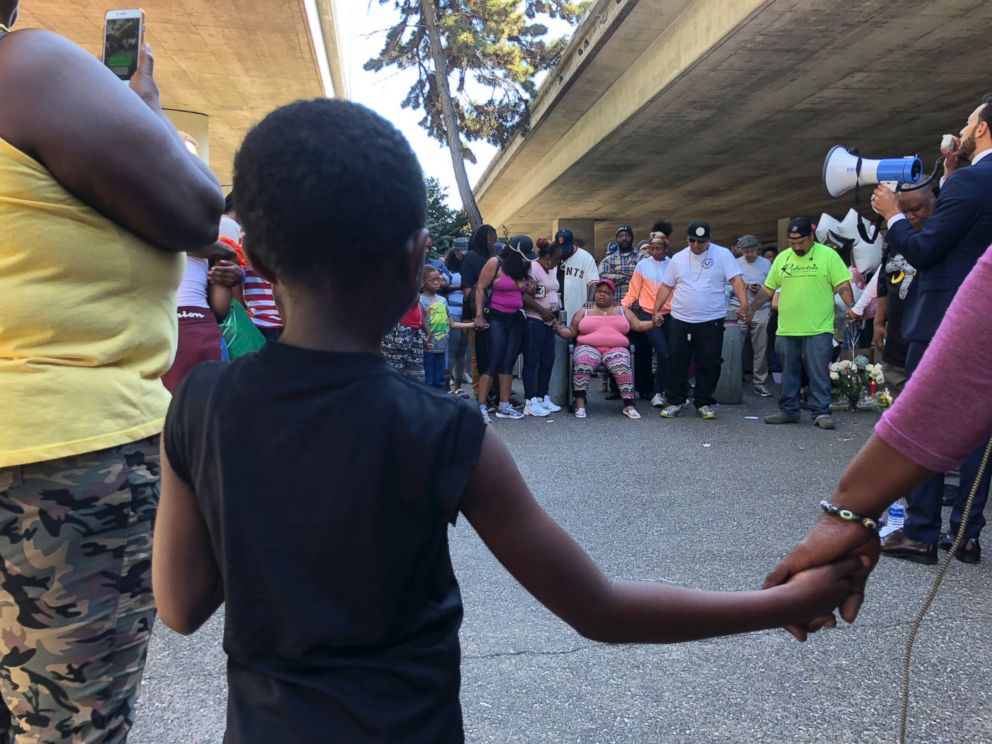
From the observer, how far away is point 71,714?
142 cm

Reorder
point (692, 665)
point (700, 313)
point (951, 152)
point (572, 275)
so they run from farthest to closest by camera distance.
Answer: point (572, 275), point (700, 313), point (951, 152), point (692, 665)

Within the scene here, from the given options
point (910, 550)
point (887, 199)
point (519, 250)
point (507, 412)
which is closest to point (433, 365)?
point (507, 412)

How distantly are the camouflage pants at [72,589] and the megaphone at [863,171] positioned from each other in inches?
168

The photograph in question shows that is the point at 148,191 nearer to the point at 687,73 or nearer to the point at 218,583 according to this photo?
the point at 218,583

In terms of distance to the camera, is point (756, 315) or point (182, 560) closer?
point (182, 560)

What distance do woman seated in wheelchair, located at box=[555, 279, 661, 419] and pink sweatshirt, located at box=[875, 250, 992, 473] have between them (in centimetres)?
716

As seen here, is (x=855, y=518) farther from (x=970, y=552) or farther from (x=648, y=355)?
(x=648, y=355)

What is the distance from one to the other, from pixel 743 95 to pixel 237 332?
11288 mm

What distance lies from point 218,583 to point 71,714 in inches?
18.4

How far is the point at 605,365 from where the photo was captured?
901 cm

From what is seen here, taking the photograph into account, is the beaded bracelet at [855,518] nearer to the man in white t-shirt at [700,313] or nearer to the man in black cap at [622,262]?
the man in white t-shirt at [700,313]

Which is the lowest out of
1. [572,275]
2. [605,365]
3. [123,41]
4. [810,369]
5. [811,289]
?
[605,365]

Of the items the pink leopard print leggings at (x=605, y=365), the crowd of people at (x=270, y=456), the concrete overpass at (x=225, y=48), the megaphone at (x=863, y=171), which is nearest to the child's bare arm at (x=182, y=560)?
the crowd of people at (x=270, y=456)

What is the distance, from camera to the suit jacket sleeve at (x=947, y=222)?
147 inches
